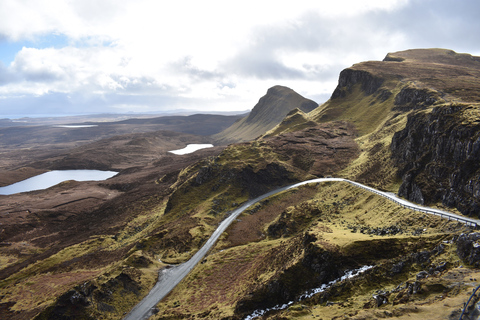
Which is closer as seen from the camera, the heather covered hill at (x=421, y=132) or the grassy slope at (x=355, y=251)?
the grassy slope at (x=355, y=251)

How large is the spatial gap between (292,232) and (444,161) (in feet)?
113

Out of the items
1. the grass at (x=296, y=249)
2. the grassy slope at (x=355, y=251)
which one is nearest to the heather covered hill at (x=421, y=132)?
the grassy slope at (x=355, y=251)

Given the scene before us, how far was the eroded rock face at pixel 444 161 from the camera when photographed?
156 ft

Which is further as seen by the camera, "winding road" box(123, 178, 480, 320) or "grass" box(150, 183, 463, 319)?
"winding road" box(123, 178, 480, 320)

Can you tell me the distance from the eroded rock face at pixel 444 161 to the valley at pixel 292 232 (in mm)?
265

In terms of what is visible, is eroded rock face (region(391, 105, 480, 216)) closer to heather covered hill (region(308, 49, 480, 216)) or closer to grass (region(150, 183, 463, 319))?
heather covered hill (region(308, 49, 480, 216))

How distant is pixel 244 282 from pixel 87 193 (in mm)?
132869

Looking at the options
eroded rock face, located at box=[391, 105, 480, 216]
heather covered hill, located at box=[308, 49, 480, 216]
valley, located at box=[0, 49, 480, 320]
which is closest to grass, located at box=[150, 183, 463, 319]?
valley, located at box=[0, 49, 480, 320]

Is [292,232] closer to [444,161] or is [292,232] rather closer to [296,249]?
[296,249]

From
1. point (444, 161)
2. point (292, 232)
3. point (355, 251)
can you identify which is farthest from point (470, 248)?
point (292, 232)

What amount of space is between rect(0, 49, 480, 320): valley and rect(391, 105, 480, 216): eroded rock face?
0.26 metres

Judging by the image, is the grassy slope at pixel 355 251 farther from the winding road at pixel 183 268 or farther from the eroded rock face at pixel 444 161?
the eroded rock face at pixel 444 161

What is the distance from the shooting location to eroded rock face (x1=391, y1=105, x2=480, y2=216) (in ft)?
156

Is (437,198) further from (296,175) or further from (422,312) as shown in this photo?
(296,175)
